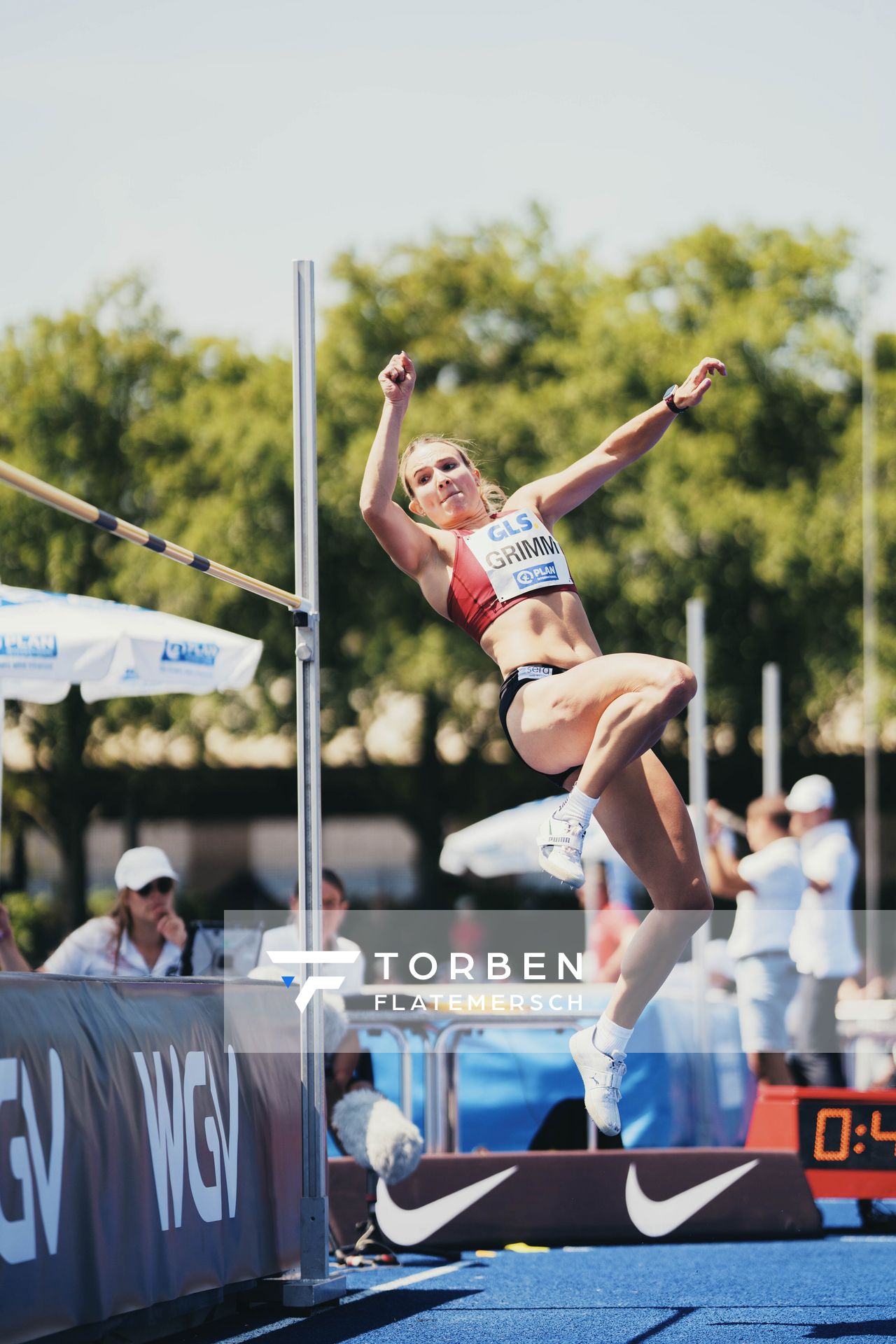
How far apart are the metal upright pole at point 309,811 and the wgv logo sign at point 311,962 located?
30 millimetres

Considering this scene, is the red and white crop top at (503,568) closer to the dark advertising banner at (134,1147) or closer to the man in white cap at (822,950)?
the dark advertising banner at (134,1147)

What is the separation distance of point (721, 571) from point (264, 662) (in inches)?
276

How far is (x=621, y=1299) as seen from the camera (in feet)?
22.9

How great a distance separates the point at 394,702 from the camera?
28641 mm

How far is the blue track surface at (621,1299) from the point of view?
6023 mm

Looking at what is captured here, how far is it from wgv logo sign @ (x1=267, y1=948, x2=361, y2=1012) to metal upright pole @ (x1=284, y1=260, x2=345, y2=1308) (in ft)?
0.10

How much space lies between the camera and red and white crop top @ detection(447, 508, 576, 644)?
5871 millimetres

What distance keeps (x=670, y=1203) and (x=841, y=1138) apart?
964 mm

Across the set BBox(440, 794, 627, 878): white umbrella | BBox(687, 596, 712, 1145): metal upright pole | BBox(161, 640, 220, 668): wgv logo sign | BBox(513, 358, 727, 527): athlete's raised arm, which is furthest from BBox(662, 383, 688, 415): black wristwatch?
BBox(440, 794, 627, 878): white umbrella

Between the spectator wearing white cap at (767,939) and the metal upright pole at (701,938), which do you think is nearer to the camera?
the spectator wearing white cap at (767,939)

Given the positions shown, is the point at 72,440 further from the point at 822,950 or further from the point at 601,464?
the point at 601,464

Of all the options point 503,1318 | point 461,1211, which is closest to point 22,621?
point 461,1211

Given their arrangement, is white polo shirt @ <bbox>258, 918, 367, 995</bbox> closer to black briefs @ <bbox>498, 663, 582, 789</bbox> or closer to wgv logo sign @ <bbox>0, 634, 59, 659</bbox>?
wgv logo sign @ <bbox>0, 634, 59, 659</bbox>

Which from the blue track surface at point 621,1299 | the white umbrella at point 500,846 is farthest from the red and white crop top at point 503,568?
the white umbrella at point 500,846
